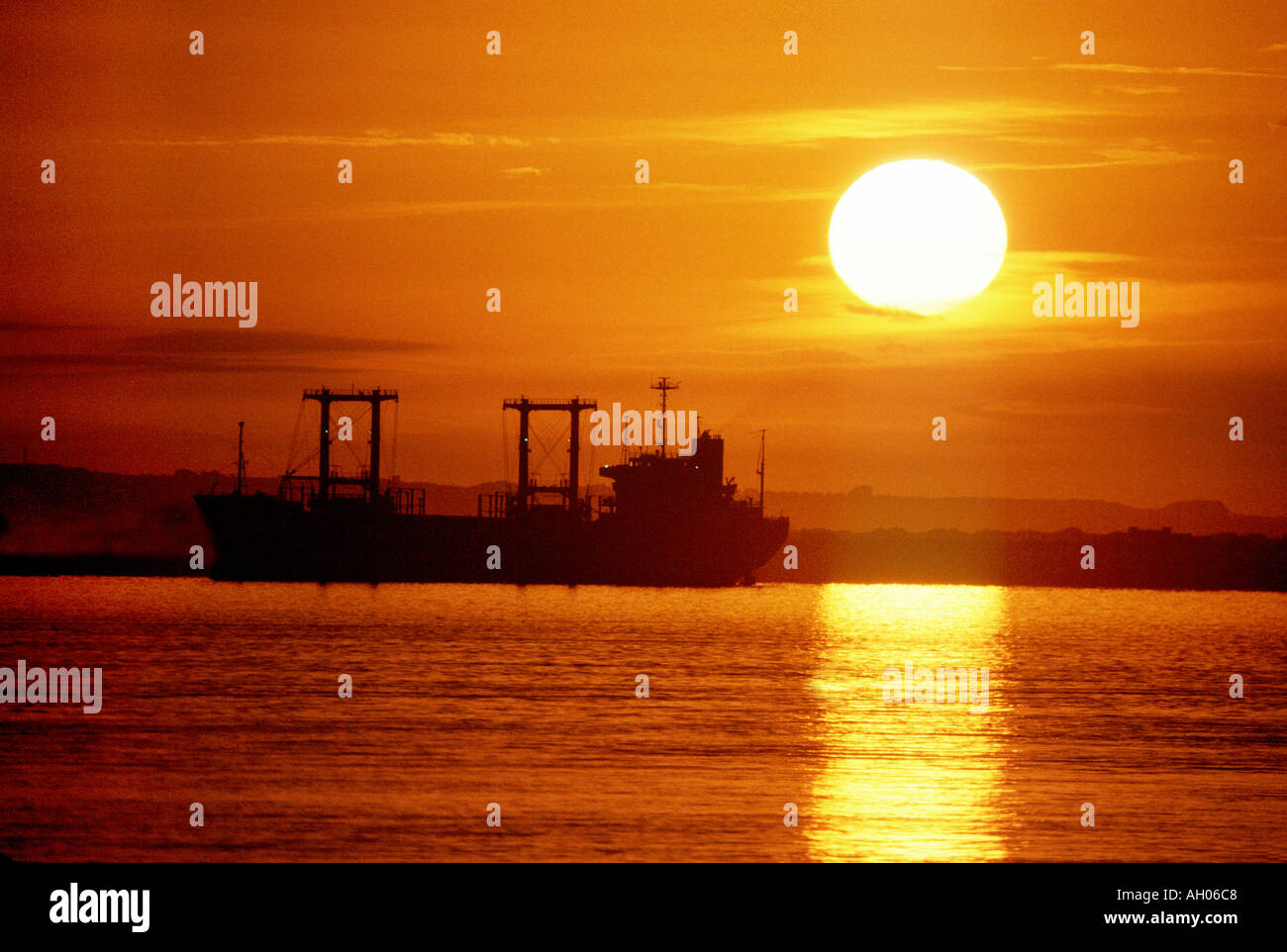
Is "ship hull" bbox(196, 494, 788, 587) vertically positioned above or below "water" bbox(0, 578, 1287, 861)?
above

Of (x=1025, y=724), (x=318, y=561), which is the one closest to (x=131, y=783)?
(x=1025, y=724)

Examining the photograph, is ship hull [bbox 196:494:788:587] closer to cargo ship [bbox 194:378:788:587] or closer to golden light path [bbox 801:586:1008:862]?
cargo ship [bbox 194:378:788:587]

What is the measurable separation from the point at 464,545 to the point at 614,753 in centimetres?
8705

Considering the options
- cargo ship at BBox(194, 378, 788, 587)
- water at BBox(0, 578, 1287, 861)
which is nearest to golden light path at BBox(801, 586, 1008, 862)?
water at BBox(0, 578, 1287, 861)

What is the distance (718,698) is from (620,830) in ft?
67.8

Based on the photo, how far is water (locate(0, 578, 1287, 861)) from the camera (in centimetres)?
1994

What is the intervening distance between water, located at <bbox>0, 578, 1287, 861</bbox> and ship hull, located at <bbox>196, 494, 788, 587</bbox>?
43.5 m

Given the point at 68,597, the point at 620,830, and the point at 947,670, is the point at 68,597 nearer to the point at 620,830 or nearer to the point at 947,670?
the point at 947,670

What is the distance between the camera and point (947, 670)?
54094 mm

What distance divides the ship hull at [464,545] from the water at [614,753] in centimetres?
4352

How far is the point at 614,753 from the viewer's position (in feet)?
92.0
